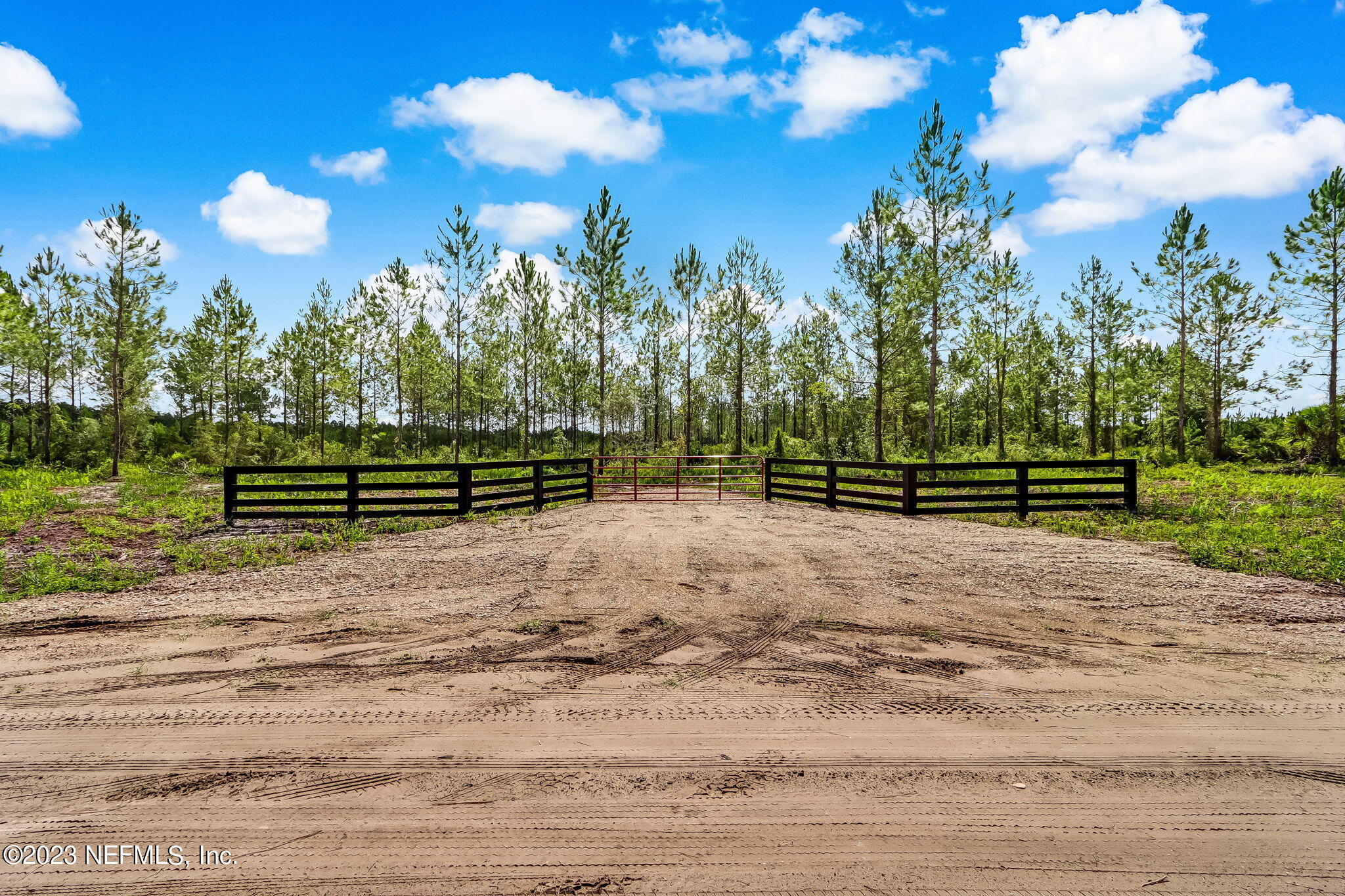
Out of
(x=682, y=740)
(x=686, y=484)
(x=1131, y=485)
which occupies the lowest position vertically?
(x=682, y=740)

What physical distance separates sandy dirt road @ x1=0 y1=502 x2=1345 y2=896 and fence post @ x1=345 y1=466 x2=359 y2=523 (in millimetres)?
4691

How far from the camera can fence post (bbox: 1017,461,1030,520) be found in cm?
1273

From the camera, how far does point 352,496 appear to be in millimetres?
11875

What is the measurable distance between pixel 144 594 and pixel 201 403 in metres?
40.5

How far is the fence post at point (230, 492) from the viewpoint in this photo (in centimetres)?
1191

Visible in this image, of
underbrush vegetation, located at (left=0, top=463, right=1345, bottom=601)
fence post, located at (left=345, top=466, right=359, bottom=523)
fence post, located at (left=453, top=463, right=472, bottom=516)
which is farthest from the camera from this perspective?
fence post, located at (left=453, top=463, right=472, bottom=516)

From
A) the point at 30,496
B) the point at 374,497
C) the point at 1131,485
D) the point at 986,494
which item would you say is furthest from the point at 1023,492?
the point at 30,496

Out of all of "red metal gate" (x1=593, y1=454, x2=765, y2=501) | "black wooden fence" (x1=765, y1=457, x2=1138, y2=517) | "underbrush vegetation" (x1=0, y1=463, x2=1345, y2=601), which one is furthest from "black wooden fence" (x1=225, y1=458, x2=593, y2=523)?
"black wooden fence" (x1=765, y1=457, x2=1138, y2=517)

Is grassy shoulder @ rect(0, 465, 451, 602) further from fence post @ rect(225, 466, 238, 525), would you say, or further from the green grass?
fence post @ rect(225, 466, 238, 525)

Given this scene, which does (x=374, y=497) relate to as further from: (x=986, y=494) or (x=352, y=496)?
(x=986, y=494)

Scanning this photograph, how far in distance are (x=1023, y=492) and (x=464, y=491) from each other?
1221 centimetres

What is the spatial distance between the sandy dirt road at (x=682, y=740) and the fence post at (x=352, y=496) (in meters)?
4.69

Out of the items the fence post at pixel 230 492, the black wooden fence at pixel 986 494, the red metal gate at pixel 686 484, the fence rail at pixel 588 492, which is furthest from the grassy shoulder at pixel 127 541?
the black wooden fence at pixel 986 494

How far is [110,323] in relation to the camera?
2562cm
